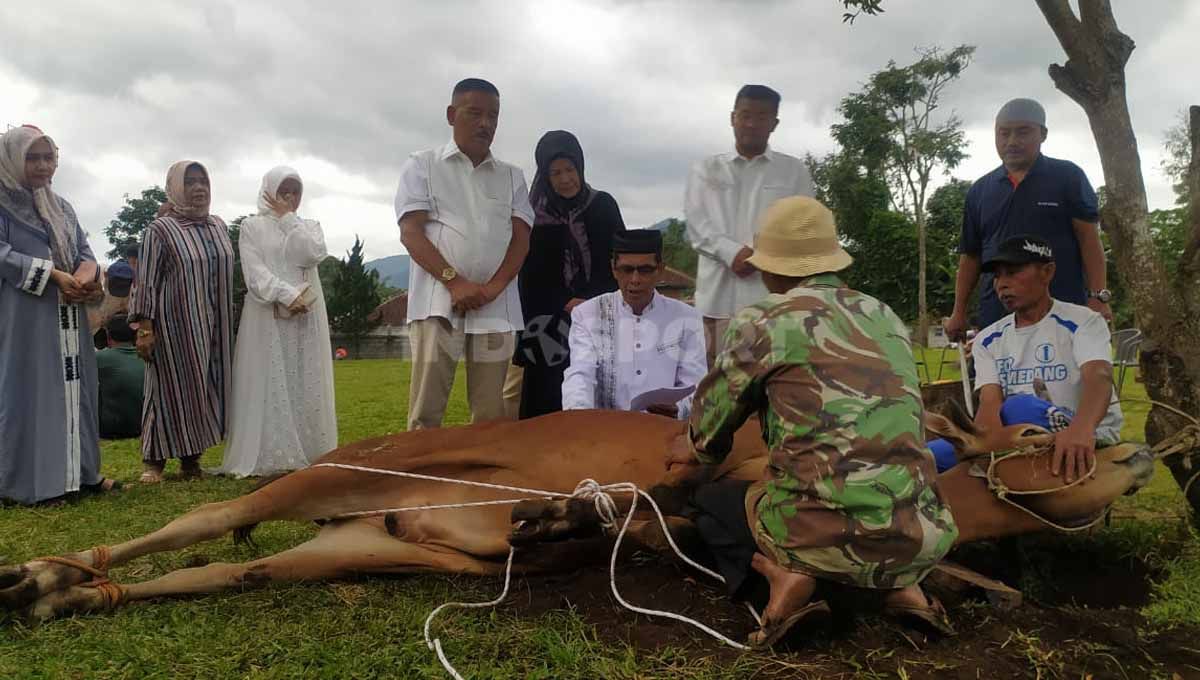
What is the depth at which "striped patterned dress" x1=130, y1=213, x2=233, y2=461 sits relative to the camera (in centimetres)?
544

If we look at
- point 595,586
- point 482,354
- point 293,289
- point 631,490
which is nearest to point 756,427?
point 631,490

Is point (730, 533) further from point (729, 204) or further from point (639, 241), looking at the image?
point (729, 204)

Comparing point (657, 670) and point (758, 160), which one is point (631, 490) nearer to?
point (657, 670)

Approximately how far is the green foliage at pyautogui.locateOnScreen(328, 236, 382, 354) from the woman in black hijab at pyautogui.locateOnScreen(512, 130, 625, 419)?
3579 cm

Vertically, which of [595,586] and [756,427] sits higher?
[756,427]

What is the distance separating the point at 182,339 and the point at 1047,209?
211 inches

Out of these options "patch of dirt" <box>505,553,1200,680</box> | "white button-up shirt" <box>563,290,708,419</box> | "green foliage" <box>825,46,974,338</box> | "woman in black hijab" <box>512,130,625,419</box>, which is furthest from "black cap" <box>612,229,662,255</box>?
"green foliage" <box>825,46,974,338</box>

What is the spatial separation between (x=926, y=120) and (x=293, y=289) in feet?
97.4

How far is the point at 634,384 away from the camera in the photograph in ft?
12.5

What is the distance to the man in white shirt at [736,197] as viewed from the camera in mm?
4430

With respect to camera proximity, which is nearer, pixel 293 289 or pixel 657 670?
pixel 657 670

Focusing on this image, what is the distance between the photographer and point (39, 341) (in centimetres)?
480

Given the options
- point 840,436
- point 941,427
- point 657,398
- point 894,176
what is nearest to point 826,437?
point 840,436

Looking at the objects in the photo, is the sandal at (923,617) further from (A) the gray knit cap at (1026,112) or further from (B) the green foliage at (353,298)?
(B) the green foliage at (353,298)
